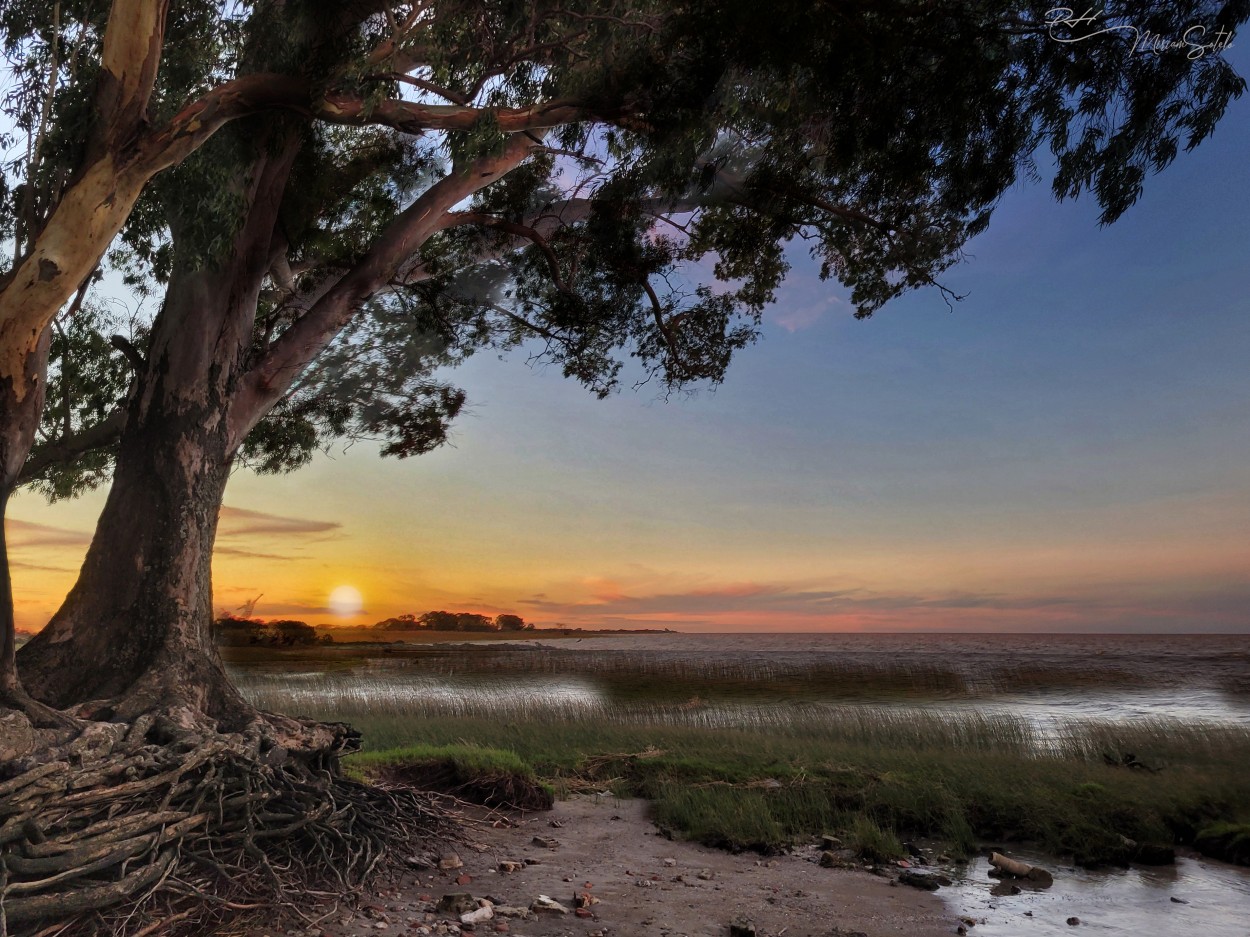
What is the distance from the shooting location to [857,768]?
9078 mm

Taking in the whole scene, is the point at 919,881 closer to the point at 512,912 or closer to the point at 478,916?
the point at 512,912

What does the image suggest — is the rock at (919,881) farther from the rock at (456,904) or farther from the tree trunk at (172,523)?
the tree trunk at (172,523)

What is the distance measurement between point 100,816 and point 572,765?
19.4 feet

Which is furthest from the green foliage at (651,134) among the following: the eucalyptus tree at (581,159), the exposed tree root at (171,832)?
the exposed tree root at (171,832)

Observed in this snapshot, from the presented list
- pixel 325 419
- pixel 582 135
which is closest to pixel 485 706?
pixel 325 419

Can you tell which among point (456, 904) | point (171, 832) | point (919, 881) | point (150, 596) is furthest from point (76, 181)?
point (919, 881)

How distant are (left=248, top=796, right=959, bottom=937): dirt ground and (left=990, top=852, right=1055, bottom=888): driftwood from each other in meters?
0.97

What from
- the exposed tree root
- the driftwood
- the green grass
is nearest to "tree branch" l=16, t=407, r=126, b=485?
the green grass

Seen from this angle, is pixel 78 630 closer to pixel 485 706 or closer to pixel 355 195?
pixel 355 195

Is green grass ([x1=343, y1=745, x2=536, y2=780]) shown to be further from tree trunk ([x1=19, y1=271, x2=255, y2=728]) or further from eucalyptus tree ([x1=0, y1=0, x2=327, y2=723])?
eucalyptus tree ([x1=0, y1=0, x2=327, y2=723])

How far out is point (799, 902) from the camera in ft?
17.4

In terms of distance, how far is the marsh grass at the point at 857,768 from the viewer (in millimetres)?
7258

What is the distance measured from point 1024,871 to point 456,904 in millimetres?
4153

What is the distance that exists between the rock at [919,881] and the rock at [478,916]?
9.75ft
